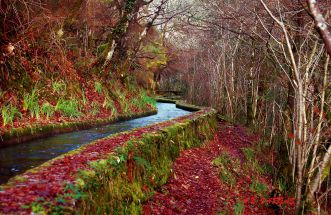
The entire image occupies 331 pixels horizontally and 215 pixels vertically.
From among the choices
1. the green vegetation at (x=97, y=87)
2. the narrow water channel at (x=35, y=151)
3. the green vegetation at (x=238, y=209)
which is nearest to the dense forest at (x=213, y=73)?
the green vegetation at (x=97, y=87)

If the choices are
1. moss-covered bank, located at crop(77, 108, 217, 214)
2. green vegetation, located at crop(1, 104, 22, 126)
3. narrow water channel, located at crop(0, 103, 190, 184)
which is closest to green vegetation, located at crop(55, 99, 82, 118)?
narrow water channel, located at crop(0, 103, 190, 184)

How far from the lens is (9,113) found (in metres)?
7.54

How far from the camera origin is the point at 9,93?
824 cm

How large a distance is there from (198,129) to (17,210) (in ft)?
24.9

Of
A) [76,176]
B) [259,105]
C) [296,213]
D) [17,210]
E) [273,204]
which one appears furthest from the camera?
[259,105]

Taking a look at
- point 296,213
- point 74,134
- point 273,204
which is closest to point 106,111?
point 74,134

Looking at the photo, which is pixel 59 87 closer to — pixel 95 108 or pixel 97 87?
pixel 95 108

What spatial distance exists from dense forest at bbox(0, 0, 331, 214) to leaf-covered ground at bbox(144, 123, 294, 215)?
0.76 m

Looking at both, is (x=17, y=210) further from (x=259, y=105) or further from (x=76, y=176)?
(x=259, y=105)

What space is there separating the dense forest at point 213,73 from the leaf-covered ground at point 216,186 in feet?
2.51

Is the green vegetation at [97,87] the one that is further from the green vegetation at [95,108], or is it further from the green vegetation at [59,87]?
the green vegetation at [59,87]

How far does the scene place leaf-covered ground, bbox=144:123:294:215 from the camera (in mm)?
5883

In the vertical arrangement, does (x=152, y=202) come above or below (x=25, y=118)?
below

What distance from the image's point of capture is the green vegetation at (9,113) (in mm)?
7266
